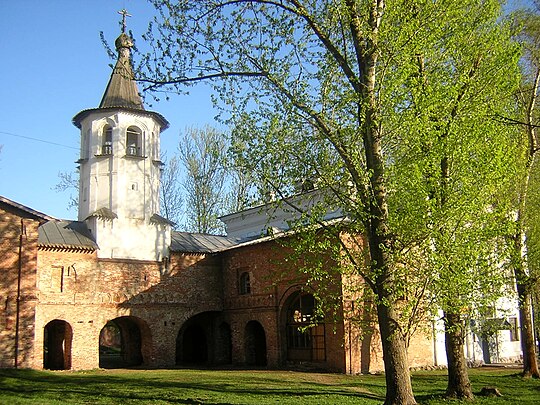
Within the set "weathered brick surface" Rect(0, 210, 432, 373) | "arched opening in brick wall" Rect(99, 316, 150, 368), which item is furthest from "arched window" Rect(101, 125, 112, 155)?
"arched opening in brick wall" Rect(99, 316, 150, 368)

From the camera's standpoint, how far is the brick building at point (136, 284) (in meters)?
20.2

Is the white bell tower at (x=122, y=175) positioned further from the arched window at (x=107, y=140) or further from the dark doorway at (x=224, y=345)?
the dark doorway at (x=224, y=345)

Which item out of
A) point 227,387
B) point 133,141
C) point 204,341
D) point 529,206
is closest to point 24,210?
point 133,141

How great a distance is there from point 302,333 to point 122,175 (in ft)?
33.7

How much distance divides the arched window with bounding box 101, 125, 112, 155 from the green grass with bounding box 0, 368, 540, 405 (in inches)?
369

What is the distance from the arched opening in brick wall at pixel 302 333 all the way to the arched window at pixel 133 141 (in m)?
9.58

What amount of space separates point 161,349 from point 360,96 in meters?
16.9

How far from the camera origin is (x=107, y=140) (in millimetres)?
24812

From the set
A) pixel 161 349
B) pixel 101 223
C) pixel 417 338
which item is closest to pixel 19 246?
pixel 101 223

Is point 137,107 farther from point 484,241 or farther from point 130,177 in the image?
point 484,241

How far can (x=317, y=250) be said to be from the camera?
1156cm

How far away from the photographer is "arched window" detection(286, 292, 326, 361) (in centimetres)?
2039

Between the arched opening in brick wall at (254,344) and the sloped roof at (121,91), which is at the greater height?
the sloped roof at (121,91)

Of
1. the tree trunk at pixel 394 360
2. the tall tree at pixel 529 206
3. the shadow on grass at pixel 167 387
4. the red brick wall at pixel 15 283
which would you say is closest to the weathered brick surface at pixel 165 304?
the red brick wall at pixel 15 283
